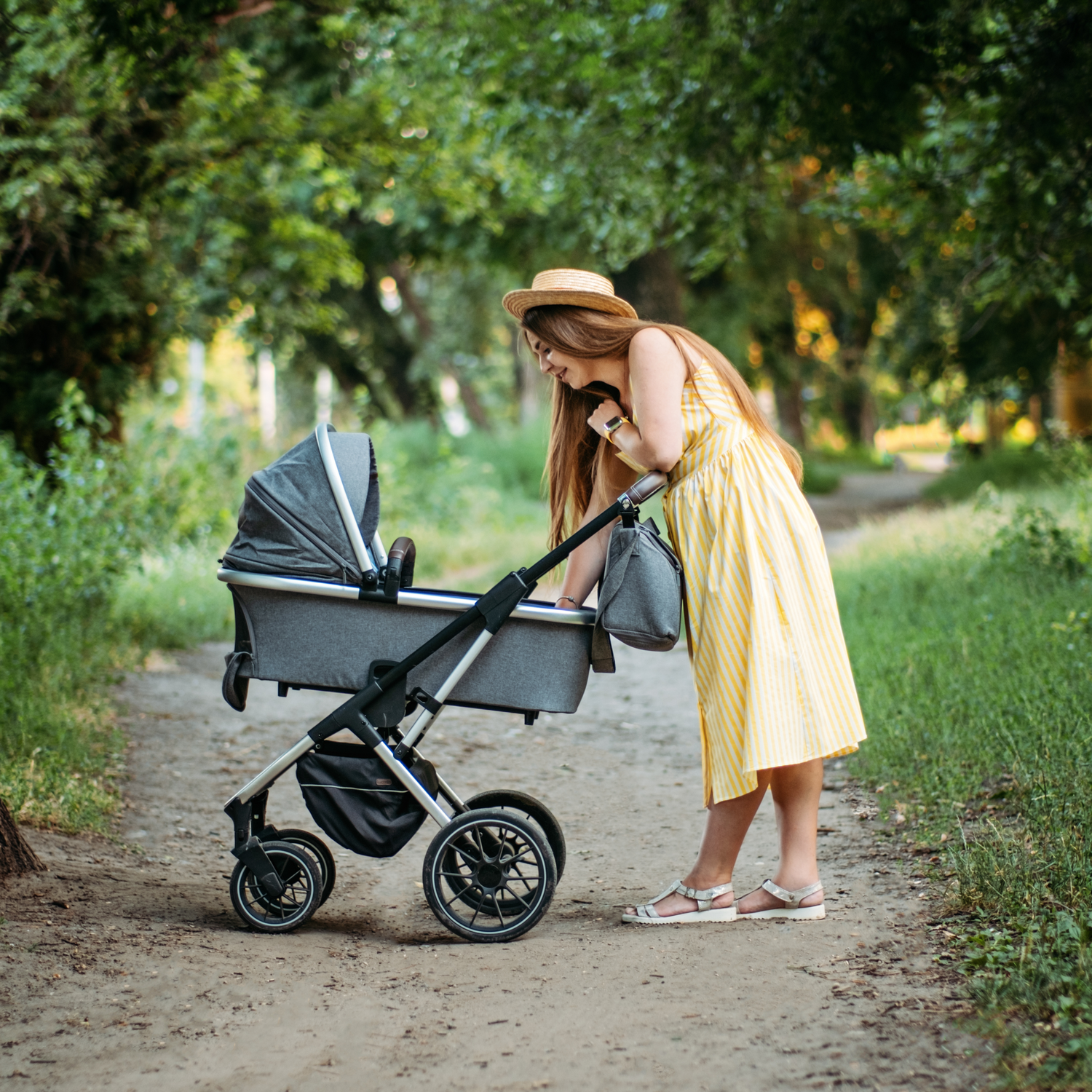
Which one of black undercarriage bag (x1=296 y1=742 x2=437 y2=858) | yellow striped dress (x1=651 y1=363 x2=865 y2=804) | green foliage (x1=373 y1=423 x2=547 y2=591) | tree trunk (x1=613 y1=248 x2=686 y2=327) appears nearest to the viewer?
yellow striped dress (x1=651 y1=363 x2=865 y2=804)

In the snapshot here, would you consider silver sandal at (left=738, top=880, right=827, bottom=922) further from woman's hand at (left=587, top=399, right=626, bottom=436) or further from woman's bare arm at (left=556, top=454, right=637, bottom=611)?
woman's hand at (left=587, top=399, right=626, bottom=436)

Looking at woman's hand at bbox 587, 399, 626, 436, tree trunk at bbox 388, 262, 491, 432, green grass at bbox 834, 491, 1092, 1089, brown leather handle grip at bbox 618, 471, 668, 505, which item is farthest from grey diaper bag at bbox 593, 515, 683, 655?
tree trunk at bbox 388, 262, 491, 432

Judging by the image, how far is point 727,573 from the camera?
3.36 metres

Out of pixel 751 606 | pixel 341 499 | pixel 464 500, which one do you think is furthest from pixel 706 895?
pixel 464 500

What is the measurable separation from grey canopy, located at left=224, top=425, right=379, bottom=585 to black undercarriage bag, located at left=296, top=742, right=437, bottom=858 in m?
0.59

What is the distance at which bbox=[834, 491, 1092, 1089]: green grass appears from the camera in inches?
105

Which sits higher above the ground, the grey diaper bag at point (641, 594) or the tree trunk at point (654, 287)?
the tree trunk at point (654, 287)

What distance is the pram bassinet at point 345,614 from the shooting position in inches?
133

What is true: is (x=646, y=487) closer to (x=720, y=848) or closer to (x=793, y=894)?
(x=720, y=848)

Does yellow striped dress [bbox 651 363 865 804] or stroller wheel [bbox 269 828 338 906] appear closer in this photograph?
yellow striped dress [bbox 651 363 865 804]

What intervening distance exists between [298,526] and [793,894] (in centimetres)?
183

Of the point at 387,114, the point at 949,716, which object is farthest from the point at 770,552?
the point at 387,114

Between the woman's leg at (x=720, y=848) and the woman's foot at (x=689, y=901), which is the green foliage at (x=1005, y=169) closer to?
the woman's leg at (x=720, y=848)

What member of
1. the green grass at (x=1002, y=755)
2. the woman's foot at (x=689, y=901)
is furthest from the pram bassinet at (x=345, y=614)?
the green grass at (x=1002, y=755)
